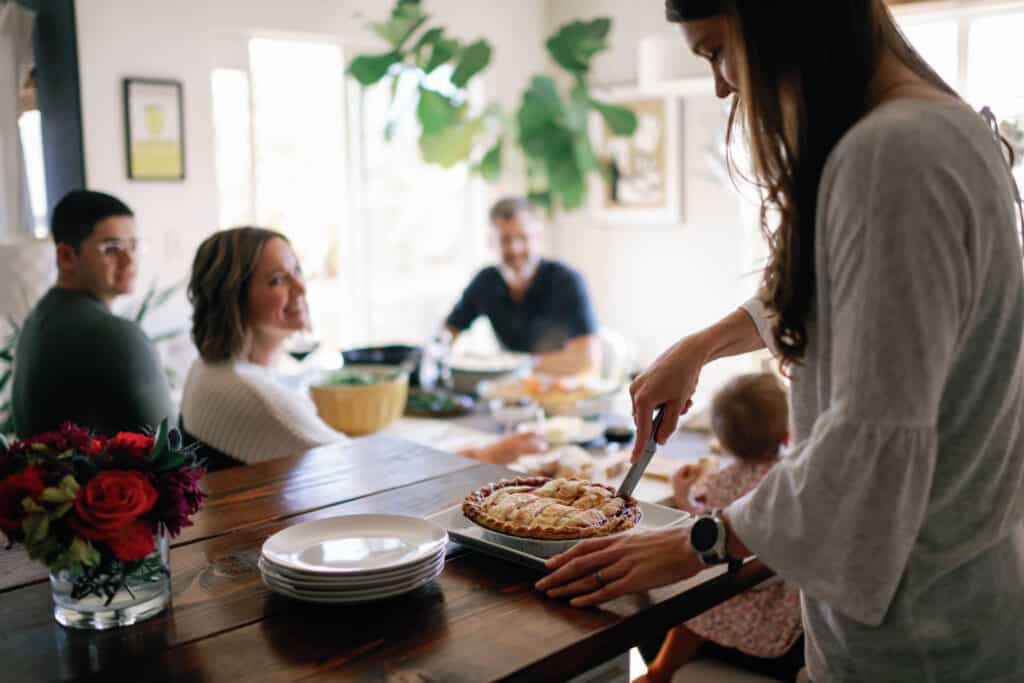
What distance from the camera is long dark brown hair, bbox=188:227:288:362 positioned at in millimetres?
2289

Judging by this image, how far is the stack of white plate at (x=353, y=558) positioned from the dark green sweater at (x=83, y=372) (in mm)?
1395

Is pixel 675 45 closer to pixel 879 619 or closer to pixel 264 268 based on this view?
pixel 264 268

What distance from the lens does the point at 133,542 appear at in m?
1.12

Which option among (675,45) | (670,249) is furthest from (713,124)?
(675,45)

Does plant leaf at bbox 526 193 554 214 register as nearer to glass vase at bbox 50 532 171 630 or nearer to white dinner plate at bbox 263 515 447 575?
white dinner plate at bbox 263 515 447 575

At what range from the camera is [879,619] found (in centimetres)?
93

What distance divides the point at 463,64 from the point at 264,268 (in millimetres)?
2408

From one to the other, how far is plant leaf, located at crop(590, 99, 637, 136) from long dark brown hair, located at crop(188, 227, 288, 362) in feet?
8.69

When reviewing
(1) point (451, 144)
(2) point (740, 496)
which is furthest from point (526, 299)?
(2) point (740, 496)

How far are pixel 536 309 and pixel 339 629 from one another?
10.3ft

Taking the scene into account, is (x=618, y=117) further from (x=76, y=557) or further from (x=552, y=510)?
(x=76, y=557)

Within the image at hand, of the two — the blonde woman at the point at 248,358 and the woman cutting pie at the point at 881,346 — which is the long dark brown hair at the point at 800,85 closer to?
the woman cutting pie at the point at 881,346

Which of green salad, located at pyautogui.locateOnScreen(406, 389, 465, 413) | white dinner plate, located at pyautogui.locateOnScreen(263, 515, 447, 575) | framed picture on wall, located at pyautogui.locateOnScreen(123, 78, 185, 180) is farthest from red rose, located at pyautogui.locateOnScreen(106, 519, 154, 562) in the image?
framed picture on wall, located at pyautogui.locateOnScreen(123, 78, 185, 180)

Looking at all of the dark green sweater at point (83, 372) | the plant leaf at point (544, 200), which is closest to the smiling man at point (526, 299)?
the plant leaf at point (544, 200)
